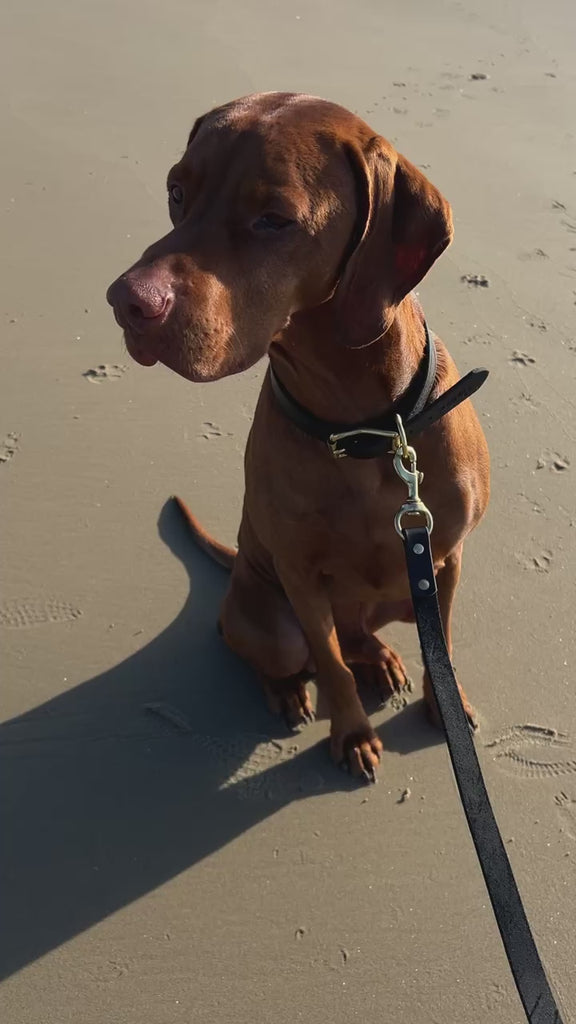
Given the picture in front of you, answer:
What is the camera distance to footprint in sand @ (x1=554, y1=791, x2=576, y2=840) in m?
2.48

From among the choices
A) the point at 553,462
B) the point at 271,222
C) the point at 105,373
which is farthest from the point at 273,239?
the point at 105,373

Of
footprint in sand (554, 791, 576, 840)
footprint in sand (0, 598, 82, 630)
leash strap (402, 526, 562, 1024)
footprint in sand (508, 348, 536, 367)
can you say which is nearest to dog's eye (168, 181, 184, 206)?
leash strap (402, 526, 562, 1024)

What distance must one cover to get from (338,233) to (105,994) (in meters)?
1.87

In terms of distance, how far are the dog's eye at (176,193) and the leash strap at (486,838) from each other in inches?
38.4

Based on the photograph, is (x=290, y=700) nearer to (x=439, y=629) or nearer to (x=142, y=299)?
(x=439, y=629)

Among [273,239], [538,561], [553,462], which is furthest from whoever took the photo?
[553,462]

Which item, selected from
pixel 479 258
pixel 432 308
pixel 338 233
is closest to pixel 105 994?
pixel 338 233

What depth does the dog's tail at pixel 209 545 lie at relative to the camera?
126 inches

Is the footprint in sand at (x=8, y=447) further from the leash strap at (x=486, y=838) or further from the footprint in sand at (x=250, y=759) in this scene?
the leash strap at (x=486, y=838)

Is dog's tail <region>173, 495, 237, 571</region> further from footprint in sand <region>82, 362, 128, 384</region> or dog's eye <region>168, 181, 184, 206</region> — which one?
dog's eye <region>168, 181, 184, 206</region>

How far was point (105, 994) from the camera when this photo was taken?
7.29 feet

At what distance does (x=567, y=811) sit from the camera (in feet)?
8.25

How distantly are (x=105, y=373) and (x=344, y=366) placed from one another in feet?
7.18

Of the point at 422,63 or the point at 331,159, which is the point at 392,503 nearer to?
the point at 331,159
